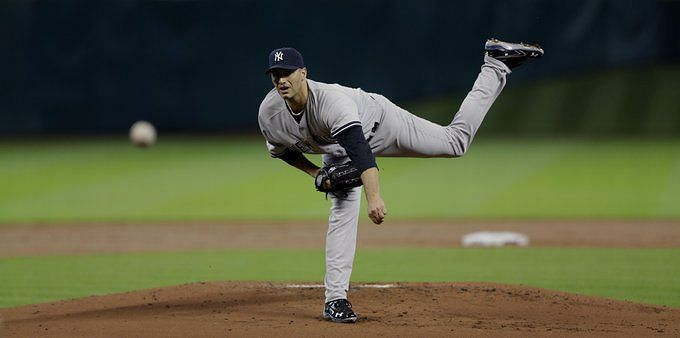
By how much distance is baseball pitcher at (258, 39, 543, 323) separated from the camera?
18.2 feet

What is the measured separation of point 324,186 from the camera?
5773mm

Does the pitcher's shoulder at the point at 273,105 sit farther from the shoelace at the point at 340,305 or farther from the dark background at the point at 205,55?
the dark background at the point at 205,55

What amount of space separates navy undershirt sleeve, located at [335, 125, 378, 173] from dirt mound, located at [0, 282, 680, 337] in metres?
0.88

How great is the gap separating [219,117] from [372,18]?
3.66 metres

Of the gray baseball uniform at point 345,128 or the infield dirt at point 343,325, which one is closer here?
the infield dirt at point 343,325

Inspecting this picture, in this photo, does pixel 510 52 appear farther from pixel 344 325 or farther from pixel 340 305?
pixel 344 325

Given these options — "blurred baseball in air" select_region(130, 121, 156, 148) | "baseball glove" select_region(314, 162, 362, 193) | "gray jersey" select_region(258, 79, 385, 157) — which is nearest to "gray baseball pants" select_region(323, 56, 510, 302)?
"gray jersey" select_region(258, 79, 385, 157)

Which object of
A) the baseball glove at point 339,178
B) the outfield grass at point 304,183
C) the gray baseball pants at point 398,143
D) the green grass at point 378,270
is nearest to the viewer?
the baseball glove at point 339,178

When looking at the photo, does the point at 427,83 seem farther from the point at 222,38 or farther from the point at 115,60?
the point at 115,60

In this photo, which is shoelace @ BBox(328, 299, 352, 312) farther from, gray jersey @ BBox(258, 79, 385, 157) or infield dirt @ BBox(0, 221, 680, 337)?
gray jersey @ BBox(258, 79, 385, 157)

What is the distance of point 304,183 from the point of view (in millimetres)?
15727

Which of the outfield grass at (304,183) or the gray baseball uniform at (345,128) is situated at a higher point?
the gray baseball uniform at (345,128)

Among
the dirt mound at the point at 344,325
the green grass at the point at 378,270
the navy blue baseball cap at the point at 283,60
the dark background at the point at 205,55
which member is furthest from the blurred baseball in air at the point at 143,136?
the navy blue baseball cap at the point at 283,60

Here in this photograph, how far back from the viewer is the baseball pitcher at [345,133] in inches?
219
